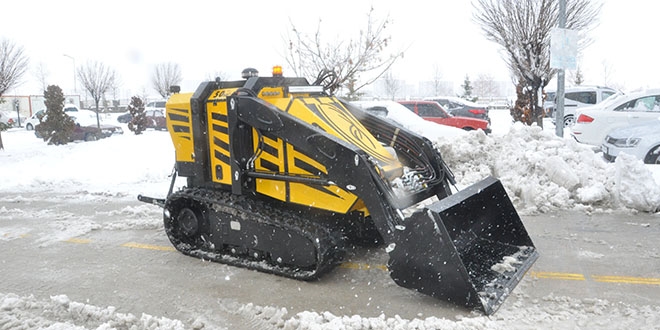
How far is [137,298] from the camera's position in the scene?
182 inches

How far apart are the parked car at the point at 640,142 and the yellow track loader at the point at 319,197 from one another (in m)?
6.23

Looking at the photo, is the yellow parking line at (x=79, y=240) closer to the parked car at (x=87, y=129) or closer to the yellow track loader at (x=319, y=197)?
the yellow track loader at (x=319, y=197)

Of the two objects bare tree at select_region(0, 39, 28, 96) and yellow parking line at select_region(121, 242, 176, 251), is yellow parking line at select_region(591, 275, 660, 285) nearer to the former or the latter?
yellow parking line at select_region(121, 242, 176, 251)

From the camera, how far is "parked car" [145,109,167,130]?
29.6 metres

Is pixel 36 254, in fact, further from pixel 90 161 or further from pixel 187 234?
pixel 90 161

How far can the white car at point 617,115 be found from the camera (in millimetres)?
12711

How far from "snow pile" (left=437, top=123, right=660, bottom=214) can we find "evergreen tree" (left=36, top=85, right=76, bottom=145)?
1560 centimetres

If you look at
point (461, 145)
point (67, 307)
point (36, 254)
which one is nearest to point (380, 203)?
point (67, 307)

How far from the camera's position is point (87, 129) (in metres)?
22.6

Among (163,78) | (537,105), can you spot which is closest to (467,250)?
(537,105)

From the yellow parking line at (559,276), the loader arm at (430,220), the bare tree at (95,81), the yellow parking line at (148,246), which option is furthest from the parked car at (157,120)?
the yellow parking line at (559,276)

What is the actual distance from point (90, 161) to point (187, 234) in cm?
909

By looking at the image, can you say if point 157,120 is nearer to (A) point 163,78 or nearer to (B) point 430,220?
(A) point 163,78

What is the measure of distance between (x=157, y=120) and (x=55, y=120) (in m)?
10.2
